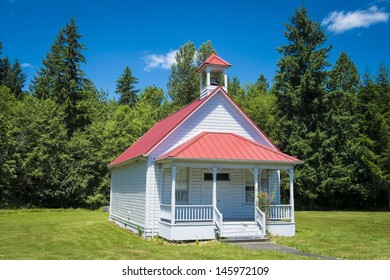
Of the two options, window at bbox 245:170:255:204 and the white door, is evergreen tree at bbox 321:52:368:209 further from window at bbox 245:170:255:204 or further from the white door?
the white door

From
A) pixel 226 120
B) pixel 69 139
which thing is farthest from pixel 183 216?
pixel 69 139

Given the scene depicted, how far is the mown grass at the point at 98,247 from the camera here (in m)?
12.1

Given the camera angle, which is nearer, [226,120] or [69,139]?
[226,120]

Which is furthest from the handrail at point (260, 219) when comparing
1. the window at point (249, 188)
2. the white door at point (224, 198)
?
the window at point (249, 188)

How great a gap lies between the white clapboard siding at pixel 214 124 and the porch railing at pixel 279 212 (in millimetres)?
3659

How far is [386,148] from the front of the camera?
4097cm

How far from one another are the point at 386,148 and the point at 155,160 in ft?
103

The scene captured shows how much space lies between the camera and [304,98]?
41.5 m

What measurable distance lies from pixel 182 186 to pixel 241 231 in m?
3.59

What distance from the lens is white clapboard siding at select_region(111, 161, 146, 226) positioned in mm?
19447

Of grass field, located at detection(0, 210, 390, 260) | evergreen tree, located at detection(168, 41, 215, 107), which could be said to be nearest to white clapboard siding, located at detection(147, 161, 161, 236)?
grass field, located at detection(0, 210, 390, 260)

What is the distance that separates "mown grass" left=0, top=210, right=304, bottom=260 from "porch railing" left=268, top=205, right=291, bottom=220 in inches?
146

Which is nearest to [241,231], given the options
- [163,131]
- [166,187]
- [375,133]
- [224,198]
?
[224,198]
